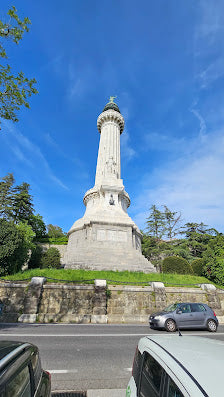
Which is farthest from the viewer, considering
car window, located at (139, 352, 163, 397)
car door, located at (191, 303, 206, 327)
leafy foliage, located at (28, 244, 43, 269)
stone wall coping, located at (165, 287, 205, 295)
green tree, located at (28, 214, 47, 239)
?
green tree, located at (28, 214, 47, 239)

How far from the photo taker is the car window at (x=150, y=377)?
1738mm

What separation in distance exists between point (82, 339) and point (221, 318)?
1183 cm

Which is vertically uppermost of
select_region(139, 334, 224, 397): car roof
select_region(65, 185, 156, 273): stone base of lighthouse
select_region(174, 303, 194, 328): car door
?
select_region(65, 185, 156, 273): stone base of lighthouse

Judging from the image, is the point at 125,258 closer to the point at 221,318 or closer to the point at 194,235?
the point at 221,318

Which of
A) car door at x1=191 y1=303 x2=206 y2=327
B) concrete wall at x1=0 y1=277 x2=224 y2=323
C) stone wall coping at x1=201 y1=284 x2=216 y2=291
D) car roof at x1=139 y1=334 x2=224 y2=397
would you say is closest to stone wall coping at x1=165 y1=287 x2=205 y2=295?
stone wall coping at x1=201 y1=284 x2=216 y2=291

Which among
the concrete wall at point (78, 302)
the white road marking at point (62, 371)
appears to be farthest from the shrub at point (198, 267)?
the white road marking at point (62, 371)

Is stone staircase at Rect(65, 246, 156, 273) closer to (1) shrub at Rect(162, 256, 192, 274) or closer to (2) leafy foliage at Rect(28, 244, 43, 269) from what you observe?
(1) shrub at Rect(162, 256, 192, 274)

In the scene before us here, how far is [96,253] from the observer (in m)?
20.0

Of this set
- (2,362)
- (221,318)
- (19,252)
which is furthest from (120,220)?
(2,362)

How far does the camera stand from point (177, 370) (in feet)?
5.06

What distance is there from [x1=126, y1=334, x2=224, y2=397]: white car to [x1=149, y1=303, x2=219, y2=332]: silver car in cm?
812

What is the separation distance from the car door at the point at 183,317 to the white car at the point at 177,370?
331 inches

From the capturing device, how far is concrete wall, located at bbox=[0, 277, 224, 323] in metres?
11.9

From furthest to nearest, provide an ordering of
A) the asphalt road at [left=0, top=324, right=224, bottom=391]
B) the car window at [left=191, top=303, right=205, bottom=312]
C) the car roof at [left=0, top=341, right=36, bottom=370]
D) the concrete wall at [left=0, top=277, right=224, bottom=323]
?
the concrete wall at [left=0, top=277, right=224, bottom=323], the car window at [left=191, top=303, right=205, bottom=312], the asphalt road at [left=0, top=324, right=224, bottom=391], the car roof at [left=0, top=341, right=36, bottom=370]
